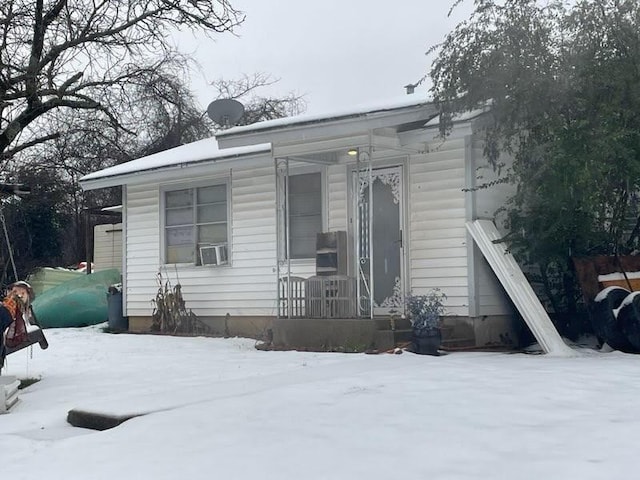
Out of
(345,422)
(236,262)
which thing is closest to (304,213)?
(236,262)

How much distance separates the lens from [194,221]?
13.0m

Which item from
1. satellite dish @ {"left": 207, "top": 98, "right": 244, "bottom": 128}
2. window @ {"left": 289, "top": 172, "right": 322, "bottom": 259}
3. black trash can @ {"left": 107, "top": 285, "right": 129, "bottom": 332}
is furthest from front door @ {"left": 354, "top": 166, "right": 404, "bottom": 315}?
black trash can @ {"left": 107, "top": 285, "right": 129, "bottom": 332}

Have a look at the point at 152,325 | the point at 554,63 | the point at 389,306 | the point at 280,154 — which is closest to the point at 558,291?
the point at 389,306

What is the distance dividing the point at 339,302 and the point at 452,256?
1519mm

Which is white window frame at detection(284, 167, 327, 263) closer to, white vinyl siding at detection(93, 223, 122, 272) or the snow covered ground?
the snow covered ground

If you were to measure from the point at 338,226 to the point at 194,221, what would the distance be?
2.93 meters

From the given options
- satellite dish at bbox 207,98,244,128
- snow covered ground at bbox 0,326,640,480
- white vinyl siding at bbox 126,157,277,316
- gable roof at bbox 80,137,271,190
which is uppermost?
satellite dish at bbox 207,98,244,128

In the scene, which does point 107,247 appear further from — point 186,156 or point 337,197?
point 337,197

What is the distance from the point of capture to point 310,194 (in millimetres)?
11508

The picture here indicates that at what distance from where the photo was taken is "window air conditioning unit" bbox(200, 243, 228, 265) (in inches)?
497

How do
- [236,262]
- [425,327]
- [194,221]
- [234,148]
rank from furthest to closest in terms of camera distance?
1. [194,221]
2. [236,262]
3. [234,148]
4. [425,327]

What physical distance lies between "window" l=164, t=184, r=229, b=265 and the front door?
8.97ft

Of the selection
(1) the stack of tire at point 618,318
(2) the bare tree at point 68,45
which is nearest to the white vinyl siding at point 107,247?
A: (2) the bare tree at point 68,45

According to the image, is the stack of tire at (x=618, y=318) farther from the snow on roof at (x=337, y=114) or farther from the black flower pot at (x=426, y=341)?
the snow on roof at (x=337, y=114)
